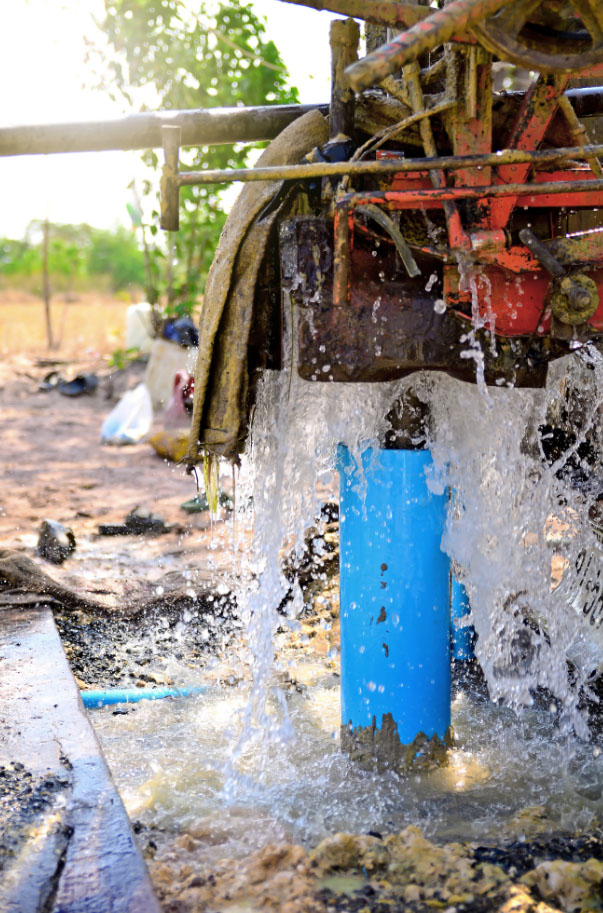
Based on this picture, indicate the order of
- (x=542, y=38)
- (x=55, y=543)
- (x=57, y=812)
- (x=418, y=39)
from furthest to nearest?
(x=55, y=543), (x=57, y=812), (x=542, y=38), (x=418, y=39)

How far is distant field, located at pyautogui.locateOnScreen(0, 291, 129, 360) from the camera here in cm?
1320

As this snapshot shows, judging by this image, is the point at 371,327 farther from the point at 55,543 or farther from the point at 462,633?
the point at 55,543

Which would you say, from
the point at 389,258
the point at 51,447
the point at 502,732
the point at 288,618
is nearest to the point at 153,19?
the point at 51,447

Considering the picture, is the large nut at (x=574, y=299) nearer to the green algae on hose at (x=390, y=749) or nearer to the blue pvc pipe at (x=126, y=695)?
the green algae on hose at (x=390, y=749)

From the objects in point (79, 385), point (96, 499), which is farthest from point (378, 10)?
point (79, 385)

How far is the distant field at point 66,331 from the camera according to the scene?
13203 mm

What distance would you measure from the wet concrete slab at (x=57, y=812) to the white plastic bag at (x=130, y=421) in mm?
5096

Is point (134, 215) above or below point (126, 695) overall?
above

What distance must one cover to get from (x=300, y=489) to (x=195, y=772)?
0.86m

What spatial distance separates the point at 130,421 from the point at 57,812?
617cm

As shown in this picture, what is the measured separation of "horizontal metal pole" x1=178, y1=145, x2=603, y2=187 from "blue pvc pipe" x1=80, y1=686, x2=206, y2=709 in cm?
179

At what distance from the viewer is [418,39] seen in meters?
1.41

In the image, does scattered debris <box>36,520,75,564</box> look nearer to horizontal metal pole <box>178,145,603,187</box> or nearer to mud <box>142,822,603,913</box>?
mud <box>142,822,603,913</box>

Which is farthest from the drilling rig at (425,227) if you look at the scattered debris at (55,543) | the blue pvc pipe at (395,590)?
the scattered debris at (55,543)
